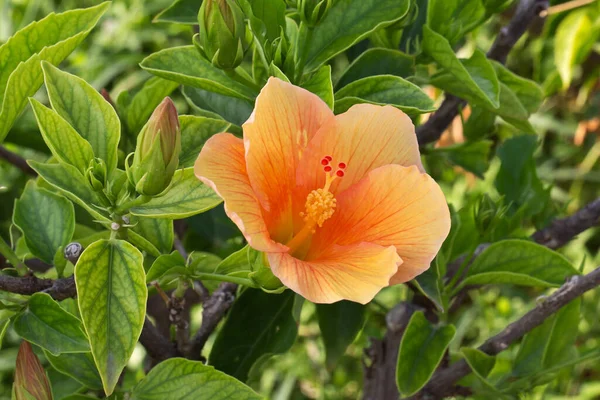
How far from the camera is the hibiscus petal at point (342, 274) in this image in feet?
2.02

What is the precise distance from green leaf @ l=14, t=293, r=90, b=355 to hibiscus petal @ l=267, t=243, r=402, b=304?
0.64 feet

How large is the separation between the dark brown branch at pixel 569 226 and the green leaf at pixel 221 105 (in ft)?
1.40

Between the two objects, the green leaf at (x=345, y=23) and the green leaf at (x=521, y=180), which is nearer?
the green leaf at (x=345, y=23)

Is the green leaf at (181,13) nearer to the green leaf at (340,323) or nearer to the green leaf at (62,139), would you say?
the green leaf at (62,139)

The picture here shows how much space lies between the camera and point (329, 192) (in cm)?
74

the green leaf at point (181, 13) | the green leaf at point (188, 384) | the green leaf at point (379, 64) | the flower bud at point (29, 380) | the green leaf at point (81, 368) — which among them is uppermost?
the green leaf at point (181, 13)

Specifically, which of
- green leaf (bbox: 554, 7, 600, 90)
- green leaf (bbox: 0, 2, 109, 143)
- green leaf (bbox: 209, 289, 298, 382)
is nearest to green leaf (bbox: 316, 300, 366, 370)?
green leaf (bbox: 209, 289, 298, 382)

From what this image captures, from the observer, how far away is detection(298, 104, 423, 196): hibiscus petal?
703 mm

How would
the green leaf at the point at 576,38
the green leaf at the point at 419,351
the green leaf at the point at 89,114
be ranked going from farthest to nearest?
the green leaf at the point at 576,38
the green leaf at the point at 419,351
the green leaf at the point at 89,114

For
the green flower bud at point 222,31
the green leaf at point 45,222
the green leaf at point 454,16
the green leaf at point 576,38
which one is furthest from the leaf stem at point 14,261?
the green leaf at point 576,38

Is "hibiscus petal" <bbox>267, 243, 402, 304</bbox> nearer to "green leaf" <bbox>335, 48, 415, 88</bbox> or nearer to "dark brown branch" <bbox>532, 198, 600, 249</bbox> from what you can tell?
"green leaf" <bbox>335, 48, 415, 88</bbox>

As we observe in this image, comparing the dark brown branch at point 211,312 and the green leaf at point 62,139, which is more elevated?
the green leaf at point 62,139

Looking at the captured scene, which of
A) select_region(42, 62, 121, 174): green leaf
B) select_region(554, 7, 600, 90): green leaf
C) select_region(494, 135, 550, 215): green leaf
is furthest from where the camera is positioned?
select_region(554, 7, 600, 90): green leaf

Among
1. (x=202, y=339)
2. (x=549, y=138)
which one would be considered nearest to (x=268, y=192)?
(x=202, y=339)
